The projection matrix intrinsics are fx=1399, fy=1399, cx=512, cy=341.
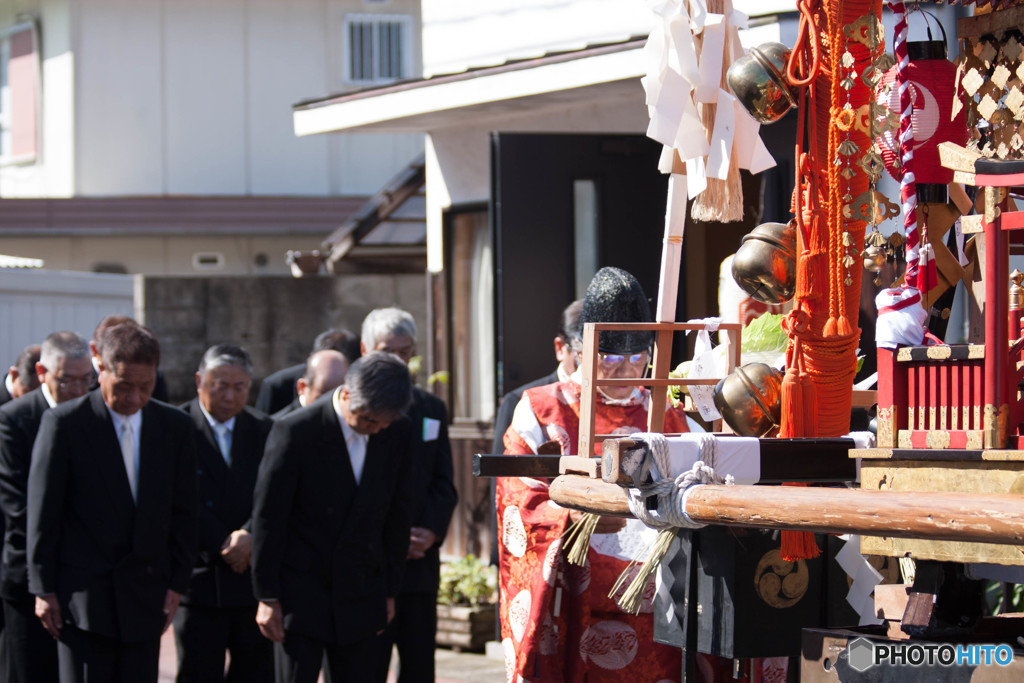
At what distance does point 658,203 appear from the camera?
23.1 ft

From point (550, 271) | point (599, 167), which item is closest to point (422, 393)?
point (550, 271)

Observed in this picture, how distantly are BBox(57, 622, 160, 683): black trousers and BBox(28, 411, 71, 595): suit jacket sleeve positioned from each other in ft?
0.70

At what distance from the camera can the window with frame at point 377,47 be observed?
19.1m

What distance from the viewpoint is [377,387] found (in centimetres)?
527

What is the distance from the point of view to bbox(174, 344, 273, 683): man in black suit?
19.7 ft

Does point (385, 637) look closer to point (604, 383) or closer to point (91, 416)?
point (91, 416)

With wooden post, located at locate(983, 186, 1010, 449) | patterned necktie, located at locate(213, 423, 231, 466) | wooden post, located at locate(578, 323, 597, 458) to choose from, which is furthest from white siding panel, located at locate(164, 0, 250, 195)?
wooden post, located at locate(983, 186, 1010, 449)

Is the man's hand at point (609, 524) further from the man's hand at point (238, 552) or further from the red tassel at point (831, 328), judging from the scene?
the man's hand at point (238, 552)

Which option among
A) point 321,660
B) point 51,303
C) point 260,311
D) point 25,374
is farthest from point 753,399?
point 51,303

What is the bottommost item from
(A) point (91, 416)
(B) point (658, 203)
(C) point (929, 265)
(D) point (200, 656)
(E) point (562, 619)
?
(D) point (200, 656)

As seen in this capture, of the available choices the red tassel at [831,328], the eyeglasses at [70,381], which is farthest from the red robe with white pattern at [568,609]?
the eyeglasses at [70,381]

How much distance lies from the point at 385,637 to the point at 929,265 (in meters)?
3.05

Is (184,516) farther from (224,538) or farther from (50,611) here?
(50,611)

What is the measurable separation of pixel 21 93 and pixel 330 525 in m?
15.6
